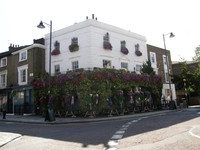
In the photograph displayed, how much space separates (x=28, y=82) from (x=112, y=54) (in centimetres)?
1080

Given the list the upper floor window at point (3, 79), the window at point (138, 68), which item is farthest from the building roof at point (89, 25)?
the upper floor window at point (3, 79)

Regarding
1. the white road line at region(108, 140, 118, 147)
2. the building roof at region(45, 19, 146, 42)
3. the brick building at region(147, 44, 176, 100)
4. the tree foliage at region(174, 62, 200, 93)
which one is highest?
the building roof at region(45, 19, 146, 42)

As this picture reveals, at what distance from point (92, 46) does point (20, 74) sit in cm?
1132

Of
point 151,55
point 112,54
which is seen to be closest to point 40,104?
point 112,54

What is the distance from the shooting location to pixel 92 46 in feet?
79.0

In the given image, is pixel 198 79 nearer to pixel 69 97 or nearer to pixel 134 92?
pixel 134 92

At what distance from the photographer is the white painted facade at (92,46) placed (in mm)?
24234

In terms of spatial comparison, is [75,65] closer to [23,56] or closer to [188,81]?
[23,56]

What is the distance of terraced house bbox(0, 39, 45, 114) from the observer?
91.3 feet

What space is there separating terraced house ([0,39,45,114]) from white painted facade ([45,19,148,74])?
4.74 feet

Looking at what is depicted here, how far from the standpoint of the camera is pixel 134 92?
83.8 ft

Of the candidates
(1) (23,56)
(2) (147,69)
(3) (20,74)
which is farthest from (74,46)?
(2) (147,69)

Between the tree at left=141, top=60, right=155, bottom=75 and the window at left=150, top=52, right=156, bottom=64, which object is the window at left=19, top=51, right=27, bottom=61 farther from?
the window at left=150, top=52, right=156, bottom=64

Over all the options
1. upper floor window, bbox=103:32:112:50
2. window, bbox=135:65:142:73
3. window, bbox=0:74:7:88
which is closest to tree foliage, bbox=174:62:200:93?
window, bbox=135:65:142:73
